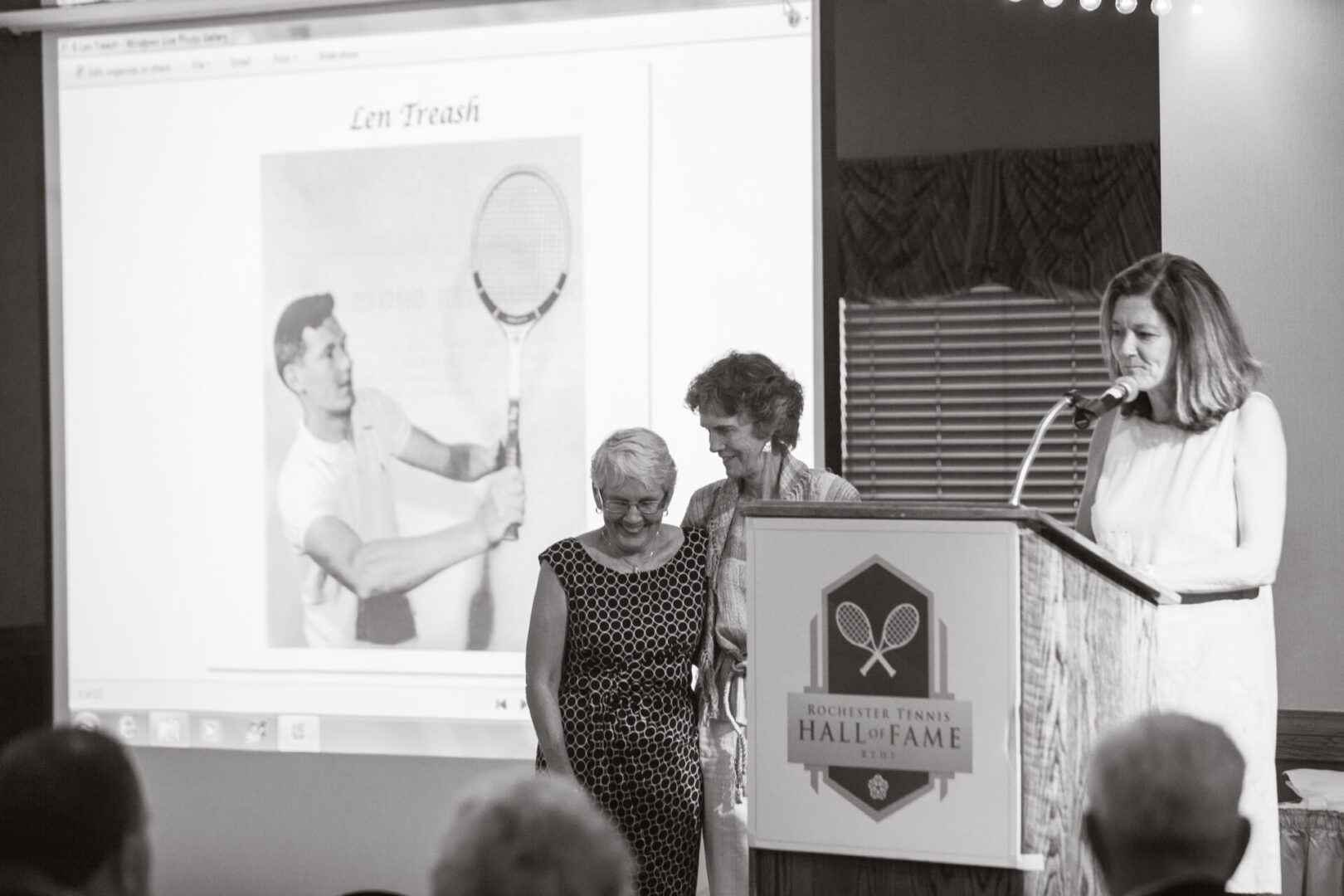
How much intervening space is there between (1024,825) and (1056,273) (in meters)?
2.99

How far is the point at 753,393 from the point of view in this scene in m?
2.95

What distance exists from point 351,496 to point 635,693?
5.86ft

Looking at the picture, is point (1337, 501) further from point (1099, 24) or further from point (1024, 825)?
point (1024, 825)

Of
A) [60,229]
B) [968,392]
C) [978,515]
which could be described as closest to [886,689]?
[978,515]

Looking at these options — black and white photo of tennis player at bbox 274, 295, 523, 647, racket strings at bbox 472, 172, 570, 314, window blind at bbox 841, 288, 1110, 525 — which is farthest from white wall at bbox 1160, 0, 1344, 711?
black and white photo of tennis player at bbox 274, 295, 523, 647

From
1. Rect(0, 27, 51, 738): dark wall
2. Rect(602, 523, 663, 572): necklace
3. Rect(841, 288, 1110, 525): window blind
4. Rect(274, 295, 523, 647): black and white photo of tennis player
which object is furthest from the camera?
Rect(841, 288, 1110, 525): window blind

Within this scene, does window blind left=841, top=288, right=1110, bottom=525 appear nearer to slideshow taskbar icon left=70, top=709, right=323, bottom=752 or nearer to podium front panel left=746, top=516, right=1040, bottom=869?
slideshow taskbar icon left=70, top=709, right=323, bottom=752

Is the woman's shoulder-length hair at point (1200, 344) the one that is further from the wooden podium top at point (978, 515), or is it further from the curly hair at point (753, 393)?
the curly hair at point (753, 393)

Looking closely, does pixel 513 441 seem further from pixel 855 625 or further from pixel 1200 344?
pixel 855 625

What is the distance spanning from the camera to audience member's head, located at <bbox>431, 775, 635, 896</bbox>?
3.64 ft

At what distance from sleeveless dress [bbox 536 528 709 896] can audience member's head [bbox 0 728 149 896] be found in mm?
1576

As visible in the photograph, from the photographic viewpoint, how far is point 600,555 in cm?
290

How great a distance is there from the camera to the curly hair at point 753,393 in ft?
9.70

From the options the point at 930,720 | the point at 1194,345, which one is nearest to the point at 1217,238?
the point at 1194,345
